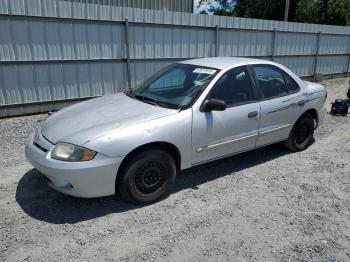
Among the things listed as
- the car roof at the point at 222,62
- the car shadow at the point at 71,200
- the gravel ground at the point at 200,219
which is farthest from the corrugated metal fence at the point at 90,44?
the car roof at the point at 222,62

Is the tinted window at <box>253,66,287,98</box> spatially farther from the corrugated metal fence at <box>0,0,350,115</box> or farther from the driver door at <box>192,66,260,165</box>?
the corrugated metal fence at <box>0,0,350,115</box>

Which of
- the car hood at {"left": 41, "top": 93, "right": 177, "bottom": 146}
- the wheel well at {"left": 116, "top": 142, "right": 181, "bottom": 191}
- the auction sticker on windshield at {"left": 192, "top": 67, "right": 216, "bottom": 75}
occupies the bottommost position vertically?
the wheel well at {"left": 116, "top": 142, "right": 181, "bottom": 191}

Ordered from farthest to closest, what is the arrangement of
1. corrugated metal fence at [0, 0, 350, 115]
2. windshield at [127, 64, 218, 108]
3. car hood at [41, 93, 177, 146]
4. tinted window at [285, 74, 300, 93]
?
corrugated metal fence at [0, 0, 350, 115], tinted window at [285, 74, 300, 93], windshield at [127, 64, 218, 108], car hood at [41, 93, 177, 146]

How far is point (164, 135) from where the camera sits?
12.0 feet

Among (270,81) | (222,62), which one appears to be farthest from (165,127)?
(270,81)

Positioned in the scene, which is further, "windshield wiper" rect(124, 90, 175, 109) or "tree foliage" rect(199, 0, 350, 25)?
"tree foliage" rect(199, 0, 350, 25)

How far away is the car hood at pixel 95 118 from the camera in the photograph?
3463 mm

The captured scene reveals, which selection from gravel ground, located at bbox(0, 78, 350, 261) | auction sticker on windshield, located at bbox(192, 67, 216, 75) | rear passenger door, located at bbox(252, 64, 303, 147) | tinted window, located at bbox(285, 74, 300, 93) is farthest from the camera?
tinted window, located at bbox(285, 74, 300, 93)

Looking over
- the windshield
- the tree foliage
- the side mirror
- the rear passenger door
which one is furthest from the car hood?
the tree foliage

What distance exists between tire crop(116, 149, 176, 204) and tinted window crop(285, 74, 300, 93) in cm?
247

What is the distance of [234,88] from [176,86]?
2.59 ft

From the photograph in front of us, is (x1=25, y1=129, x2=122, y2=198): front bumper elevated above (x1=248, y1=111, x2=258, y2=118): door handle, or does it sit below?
below

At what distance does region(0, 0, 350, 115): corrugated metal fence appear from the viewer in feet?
22.7

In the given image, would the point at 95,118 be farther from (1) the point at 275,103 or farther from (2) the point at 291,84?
(2) the point at 291,84
